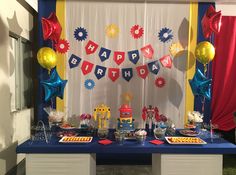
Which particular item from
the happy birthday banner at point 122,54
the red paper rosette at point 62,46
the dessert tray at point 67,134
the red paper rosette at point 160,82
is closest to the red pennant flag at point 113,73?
the happy birthday banner at point 122,54

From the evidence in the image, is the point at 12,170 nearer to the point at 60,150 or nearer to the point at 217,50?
the point at 60,150

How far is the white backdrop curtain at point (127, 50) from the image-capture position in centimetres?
319

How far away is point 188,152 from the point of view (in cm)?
204

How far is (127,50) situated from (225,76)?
144cm

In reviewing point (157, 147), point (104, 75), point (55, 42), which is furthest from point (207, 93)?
point (55, 42)

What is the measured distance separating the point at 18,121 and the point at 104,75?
1.25 meters

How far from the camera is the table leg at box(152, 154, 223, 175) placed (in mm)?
2045

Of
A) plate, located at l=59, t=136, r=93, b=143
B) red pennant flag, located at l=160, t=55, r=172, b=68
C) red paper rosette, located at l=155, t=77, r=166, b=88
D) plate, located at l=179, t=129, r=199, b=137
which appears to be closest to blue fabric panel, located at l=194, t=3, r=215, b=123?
red pennant flag, located at l=160, t=55, r=172, b=68

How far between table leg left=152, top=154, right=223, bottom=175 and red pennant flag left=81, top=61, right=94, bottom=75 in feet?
5.24

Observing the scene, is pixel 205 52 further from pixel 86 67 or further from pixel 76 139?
pixel 76 139

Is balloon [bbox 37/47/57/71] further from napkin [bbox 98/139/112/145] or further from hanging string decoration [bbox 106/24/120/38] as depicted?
napkin [bbox 98/139/112/145]

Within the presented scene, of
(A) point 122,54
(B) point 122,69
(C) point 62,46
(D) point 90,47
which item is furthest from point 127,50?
(C) point 62,46

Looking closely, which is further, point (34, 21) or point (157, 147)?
point (34, 21)

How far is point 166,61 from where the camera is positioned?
3.21m
